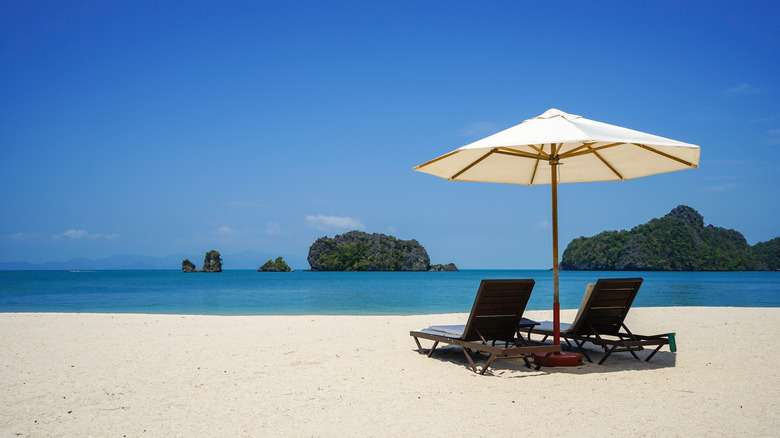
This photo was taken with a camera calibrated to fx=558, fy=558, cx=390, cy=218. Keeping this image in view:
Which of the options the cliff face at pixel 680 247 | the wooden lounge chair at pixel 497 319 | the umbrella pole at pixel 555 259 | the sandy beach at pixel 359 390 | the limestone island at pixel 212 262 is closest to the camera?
the sandy beach at pixel 359 390

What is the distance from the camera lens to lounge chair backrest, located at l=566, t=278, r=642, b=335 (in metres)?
6.02

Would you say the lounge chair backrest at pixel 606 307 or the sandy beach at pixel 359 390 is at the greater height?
the lounge chair backrest at pixel 606 307

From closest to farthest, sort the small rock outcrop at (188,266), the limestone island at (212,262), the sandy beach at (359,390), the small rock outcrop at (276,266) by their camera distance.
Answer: the sandy beach at (359,390), the limestone island at (212,262), the small rock outcrop at (188,266), the small rock outcrop at (276,266)

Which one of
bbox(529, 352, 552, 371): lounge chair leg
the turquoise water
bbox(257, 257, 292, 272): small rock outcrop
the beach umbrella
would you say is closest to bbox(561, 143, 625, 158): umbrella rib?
the beach umbrella

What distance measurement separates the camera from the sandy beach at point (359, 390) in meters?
→ 3.79

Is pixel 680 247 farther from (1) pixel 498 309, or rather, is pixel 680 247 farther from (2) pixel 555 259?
(1) pixel 498 309

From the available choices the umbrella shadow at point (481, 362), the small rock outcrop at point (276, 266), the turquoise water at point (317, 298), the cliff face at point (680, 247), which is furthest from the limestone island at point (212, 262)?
the umbrella shadow at point (481, 362)

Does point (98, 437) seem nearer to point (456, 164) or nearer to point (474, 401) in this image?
point (474, 401)

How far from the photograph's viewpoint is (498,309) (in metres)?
5.80

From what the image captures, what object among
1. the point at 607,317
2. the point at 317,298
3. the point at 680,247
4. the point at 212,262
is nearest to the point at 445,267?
the point at 212,262

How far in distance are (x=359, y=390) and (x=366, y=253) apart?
346ft

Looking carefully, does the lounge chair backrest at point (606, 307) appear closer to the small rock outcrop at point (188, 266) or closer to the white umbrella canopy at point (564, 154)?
the white umbrella canopy at point (564, 154)

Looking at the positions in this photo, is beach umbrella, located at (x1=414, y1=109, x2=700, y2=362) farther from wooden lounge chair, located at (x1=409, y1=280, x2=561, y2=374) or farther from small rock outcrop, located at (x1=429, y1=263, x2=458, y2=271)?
small rock outcrop, located at (x1=429, y1=263, x2=458, y2=271)

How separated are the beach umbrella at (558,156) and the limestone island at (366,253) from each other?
Result: 336ft
